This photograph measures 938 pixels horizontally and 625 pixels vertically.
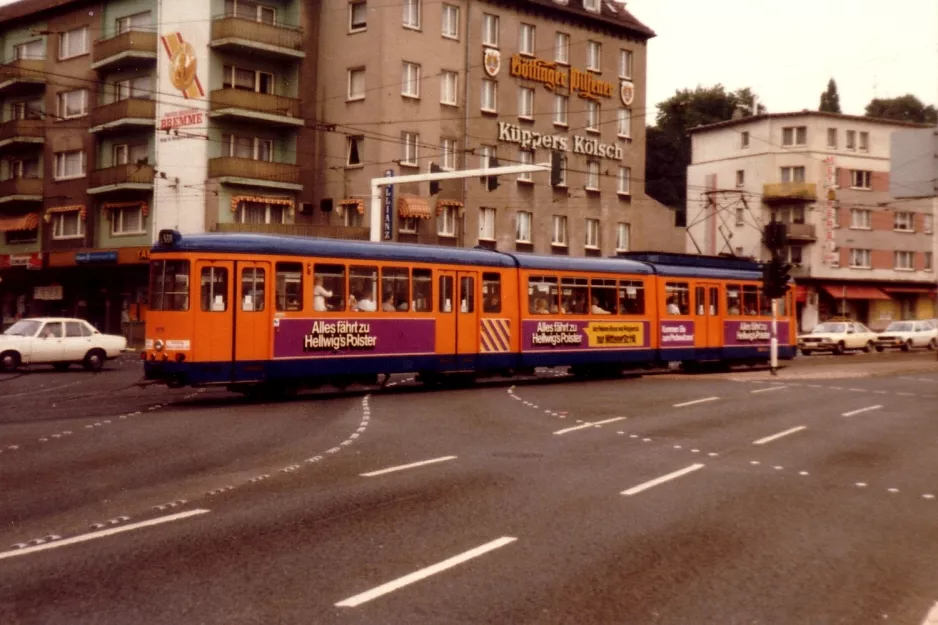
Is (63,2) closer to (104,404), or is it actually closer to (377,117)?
(377,117)

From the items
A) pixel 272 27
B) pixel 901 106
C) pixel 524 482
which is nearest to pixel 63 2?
pixel 272 27

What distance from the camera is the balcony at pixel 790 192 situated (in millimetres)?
71625

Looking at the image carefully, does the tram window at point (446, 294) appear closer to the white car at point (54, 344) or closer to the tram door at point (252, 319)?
the tram door at point (252, 319)

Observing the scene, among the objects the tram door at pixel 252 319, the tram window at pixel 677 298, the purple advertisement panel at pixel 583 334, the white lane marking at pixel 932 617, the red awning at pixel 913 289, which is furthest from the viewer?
the red awning at pixel 913 289

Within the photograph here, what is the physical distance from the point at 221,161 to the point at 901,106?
70.9 meters

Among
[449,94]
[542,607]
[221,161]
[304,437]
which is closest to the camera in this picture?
[542,607]

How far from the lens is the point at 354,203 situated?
47.0 meters

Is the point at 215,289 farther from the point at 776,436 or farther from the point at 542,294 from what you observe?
the point at 776,436

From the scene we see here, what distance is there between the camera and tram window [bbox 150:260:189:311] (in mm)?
20719

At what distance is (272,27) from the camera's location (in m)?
47.6

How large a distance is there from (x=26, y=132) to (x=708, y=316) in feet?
118

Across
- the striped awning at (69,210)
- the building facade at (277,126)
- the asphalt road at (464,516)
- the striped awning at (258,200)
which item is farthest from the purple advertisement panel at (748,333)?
the striped awning at (69,210)

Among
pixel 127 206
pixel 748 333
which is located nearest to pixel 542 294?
pixel 748 333

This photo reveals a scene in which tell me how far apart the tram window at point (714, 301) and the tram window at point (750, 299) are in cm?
147
